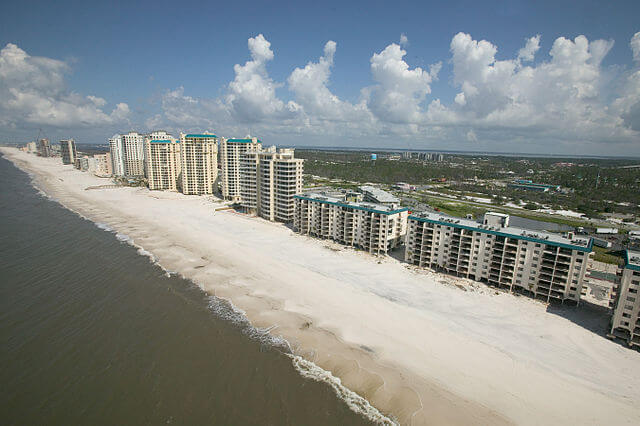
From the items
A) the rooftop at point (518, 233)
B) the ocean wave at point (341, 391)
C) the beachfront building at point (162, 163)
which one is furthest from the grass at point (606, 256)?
the beachfront building at point (162, 163)

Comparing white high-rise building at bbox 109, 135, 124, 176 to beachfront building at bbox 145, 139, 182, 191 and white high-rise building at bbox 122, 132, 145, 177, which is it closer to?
white high-rise building at bbox 122, 132, 145, 177

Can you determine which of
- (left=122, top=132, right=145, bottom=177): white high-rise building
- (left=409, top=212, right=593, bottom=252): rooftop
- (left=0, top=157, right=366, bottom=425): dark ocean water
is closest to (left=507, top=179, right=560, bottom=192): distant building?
(left=409, top=212, right=593, bottom=252): rooftop

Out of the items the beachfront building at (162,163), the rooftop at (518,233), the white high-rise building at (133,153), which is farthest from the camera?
the white high-rise building at (133,153)

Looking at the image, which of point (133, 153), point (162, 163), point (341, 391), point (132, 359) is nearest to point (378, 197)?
point (341, 391)

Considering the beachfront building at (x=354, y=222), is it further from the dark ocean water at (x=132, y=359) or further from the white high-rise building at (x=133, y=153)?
the white high-rise building at (x=133, y=153)

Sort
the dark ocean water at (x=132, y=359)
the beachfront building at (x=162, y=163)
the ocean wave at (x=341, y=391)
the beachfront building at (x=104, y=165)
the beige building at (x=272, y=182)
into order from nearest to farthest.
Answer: the ocean wave at (x=341, y=391)
the dark ocean water at (x=132, y=359)
the beige building at (x=272, y=182)
the beachfront building at (x=162, y=163)
the beachfront building at (x=104, y=165)

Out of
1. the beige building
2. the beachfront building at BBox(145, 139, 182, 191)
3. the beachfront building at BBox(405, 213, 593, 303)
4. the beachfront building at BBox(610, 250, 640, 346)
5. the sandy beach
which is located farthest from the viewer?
the beachfront building at BBox(145, 139, 182, 191)
